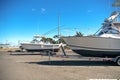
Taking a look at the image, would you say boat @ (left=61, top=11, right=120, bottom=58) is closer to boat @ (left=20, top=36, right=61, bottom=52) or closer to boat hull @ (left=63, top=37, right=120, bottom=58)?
boat hull @ (left=63, top=37, right=120, bottom=58)

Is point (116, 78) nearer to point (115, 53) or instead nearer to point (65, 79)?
point (65, 79)

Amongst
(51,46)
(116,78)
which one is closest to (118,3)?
(116,78)

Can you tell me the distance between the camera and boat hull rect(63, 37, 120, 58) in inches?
579

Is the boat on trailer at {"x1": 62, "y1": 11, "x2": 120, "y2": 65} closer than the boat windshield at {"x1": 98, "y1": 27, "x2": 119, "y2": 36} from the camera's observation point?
Yes

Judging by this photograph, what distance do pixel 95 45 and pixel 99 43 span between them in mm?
313

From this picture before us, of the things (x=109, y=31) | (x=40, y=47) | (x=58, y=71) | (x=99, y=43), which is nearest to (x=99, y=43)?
(x=99, y=43)

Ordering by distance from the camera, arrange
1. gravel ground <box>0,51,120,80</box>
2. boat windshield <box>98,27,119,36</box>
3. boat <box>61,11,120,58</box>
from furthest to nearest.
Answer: boat windshield <box>98,27,119,36</box> → boat <box>61,11,120,58</box> → gravel ground <box>0,51,120,80</box>

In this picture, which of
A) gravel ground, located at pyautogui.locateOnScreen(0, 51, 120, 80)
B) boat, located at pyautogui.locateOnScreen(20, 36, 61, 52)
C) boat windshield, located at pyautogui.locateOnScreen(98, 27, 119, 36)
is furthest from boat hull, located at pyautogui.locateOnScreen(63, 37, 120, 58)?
boat, located at pyautogui.locateOnScreen(20, 36, 61, 52)

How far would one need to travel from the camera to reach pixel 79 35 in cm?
1516

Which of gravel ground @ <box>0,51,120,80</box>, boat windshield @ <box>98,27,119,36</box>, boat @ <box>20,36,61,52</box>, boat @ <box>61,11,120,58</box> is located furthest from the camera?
boat @ <box>20,36,61,52</box>

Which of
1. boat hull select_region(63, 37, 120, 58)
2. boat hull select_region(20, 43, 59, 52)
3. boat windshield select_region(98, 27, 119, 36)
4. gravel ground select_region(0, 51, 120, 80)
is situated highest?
boat windshield select_region(98, 27, 119, 36)

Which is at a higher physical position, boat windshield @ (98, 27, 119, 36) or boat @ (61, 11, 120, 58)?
boat windshield @ (98, 27, 119, 36)

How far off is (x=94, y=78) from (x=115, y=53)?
6209 mm

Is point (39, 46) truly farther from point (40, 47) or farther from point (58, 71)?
point (58, 71)
